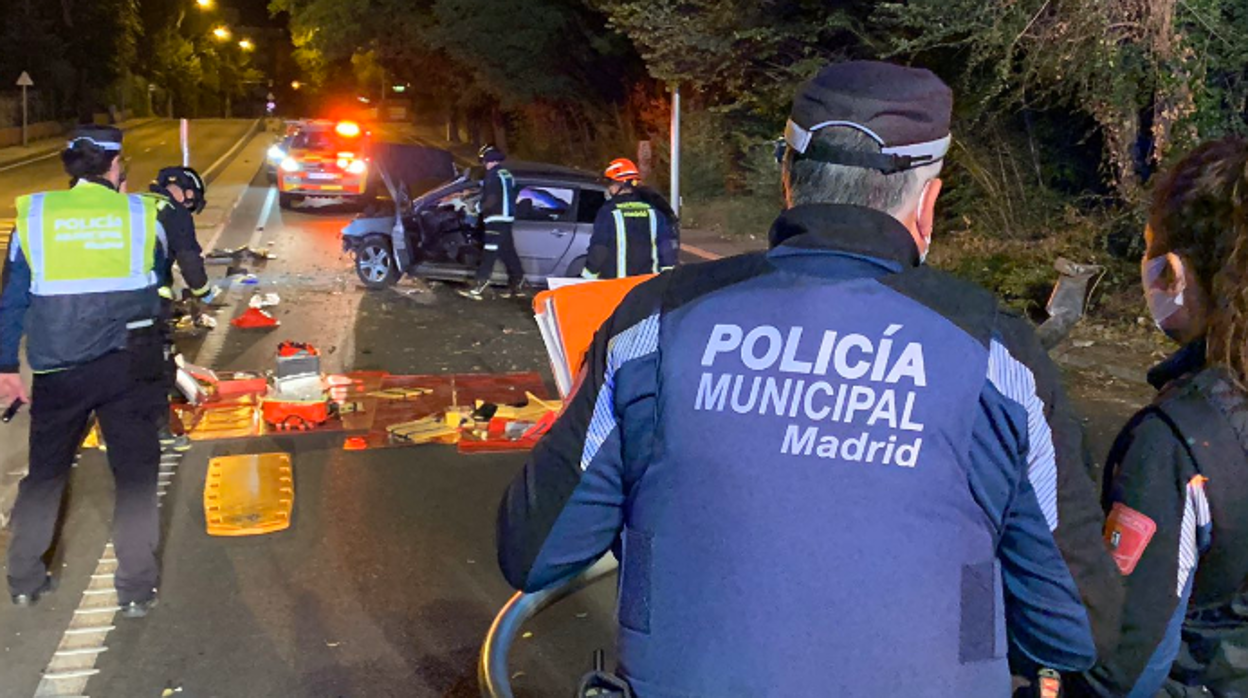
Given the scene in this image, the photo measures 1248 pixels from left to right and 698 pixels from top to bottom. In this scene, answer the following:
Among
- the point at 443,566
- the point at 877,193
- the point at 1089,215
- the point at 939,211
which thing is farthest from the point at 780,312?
the point at 939,211

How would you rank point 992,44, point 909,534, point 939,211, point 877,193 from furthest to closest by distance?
point 939,211 < point 992,44 < point 877,193 < point 909,534

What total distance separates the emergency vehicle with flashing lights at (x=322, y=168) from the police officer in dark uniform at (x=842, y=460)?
23863 mm

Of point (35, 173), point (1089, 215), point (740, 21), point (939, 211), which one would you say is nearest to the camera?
point (1089, 215)

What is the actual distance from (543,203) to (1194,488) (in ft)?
43.4

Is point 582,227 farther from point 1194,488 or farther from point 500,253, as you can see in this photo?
point 1194,488

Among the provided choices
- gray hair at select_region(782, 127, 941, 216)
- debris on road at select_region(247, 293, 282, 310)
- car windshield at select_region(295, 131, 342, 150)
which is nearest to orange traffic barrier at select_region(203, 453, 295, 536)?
gray hair at select_region(782, 127, 941, 216)

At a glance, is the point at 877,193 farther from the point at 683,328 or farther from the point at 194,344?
the point at 194,344

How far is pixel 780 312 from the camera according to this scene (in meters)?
1.63

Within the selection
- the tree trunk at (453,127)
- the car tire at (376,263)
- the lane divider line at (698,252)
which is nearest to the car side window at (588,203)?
the car tire at (376,263)

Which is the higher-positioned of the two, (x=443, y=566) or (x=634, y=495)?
(x=634, y=495)

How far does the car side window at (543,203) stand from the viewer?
1481 centimetres

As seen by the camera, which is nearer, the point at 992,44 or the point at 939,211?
the point at 992,44

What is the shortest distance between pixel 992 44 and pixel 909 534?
1259cm

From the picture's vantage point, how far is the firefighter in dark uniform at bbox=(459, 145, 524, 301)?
46.9 ft
